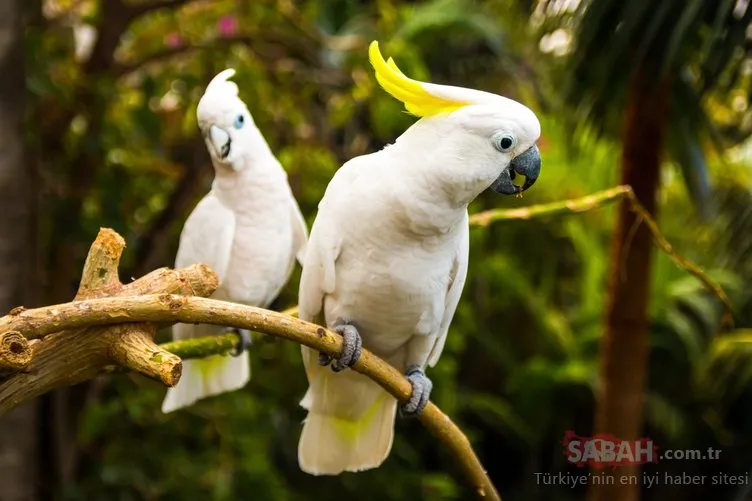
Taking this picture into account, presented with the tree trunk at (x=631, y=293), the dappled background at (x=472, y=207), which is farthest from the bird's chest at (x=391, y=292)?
the tree trunk at (x=631, y=293)

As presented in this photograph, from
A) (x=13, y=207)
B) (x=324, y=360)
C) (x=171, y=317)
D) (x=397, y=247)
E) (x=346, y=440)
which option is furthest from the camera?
(x=13, y=207)

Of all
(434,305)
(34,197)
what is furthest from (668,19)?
(34,197)

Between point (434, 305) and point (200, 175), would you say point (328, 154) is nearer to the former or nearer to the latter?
point (200, 175)

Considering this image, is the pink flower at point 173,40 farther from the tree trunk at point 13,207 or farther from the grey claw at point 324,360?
the grey claw at point 324,360

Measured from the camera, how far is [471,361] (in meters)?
3.12

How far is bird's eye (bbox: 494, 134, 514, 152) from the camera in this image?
2.91 feet

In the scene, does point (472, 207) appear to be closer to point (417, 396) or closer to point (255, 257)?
point (255, 257)

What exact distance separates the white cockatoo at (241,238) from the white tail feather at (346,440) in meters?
0.25

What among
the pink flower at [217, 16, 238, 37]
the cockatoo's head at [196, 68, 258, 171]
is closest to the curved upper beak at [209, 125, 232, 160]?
the cockatoo's head at [196, 68, 258, 171]

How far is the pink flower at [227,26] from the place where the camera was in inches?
89.9

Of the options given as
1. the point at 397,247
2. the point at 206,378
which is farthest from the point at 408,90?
the point at 206,378

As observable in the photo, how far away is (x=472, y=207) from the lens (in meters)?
2.62

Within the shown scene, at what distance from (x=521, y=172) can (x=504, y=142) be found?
0.05 meters

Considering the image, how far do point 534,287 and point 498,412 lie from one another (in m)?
0.64
